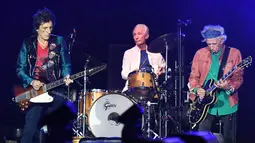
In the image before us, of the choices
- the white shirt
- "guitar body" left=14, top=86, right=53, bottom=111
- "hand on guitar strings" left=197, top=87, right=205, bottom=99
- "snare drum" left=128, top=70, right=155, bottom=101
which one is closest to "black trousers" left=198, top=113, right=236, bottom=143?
"hand on guitar strings" left=197, top=87, right=205, bottom=99

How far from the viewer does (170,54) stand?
8398 mm

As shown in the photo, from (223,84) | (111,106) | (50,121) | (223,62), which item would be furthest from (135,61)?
(50,121)

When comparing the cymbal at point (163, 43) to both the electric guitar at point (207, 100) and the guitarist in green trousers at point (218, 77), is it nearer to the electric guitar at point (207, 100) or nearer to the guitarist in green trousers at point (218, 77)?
the guitarist in green trousers at point (218, 77)

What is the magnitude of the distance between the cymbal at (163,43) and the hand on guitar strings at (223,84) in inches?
46.2

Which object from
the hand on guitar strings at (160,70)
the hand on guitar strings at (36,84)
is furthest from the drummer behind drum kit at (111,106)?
the hand on guitar strings at (36,84)

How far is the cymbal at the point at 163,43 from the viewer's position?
7250 mm

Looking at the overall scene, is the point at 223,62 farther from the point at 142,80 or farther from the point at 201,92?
the point at 142,80

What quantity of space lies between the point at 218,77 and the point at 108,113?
188 cm

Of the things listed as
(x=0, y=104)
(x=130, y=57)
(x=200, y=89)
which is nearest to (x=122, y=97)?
(x=130, y=57)

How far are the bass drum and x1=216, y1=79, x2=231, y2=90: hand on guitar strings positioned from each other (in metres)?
1.46

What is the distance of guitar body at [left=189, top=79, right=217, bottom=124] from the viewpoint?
257 inches

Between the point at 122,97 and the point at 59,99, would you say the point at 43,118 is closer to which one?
the point at 59,99

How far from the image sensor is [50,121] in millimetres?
6246

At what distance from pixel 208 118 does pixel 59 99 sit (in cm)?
214
